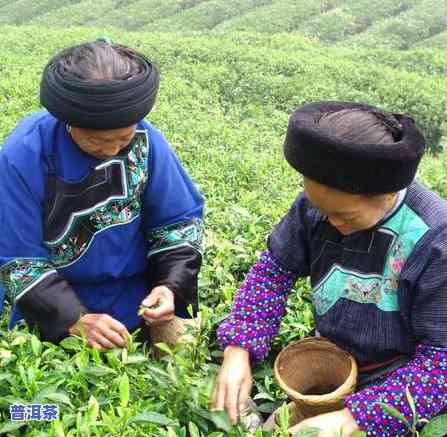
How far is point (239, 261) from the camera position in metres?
2.92

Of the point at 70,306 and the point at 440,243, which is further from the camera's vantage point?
the point at 70,306

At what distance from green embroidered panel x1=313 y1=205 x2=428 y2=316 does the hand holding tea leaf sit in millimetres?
595

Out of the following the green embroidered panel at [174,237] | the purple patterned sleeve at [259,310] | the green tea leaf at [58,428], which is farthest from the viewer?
the green embroidered panel at [174,237]

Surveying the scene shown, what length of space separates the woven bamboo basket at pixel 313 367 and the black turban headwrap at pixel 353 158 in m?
0.52

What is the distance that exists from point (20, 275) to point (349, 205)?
116cm

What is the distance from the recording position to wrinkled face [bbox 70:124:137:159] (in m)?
2.16

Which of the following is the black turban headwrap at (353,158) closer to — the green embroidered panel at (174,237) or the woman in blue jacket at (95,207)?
the woman in blue jacket at (95,207)

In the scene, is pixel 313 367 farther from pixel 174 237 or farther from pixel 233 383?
pixel 174 237

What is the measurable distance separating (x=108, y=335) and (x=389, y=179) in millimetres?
961

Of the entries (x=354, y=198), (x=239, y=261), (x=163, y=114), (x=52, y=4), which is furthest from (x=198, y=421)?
(x=52, y=4)

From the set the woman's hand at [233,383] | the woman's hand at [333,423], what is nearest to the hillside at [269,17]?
the woman's hand at [233,383]

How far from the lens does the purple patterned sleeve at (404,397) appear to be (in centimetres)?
166

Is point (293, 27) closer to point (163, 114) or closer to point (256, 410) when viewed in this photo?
point (163, 114)

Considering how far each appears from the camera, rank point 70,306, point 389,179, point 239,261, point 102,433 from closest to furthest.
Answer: point 102,433, point 389,179, point 70,306, point 239,261
